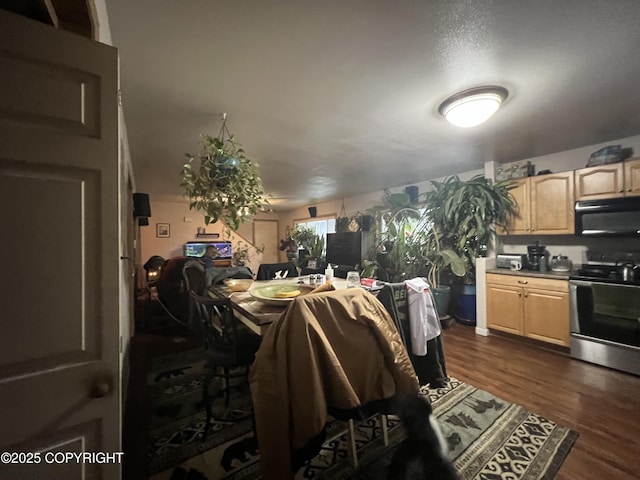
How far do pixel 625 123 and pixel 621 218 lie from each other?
3.00ft

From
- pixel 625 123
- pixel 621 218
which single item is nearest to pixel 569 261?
pixel 621 218

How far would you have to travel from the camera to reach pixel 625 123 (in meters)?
2.38

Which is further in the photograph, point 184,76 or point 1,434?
point 184,76

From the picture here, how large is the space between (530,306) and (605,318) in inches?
23.5

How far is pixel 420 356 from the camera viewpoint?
1.74m

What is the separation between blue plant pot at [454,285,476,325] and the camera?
3.75 m

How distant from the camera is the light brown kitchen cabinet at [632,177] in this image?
2.49 metres

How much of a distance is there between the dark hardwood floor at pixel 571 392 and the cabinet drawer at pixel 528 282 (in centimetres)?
71

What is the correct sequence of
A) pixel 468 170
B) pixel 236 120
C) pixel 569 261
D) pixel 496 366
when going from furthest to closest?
pixel 468 170 → pixel 569 261 → pixel 496 366 → pixel 236 120

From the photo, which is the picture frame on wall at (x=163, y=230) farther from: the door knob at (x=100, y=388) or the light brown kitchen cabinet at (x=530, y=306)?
the light brown kitchen cabinet at (x=530, y=306)

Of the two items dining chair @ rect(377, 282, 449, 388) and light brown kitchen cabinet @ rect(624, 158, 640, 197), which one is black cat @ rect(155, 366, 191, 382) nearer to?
dining chair @ rect(377, 282, 449, 388)

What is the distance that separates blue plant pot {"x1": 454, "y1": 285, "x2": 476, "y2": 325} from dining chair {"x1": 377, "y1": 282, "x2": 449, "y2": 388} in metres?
2.38

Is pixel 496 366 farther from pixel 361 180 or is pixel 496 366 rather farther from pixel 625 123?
pixel 361 180

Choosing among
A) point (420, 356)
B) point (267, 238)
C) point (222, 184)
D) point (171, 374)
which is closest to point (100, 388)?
point (222, 184)
